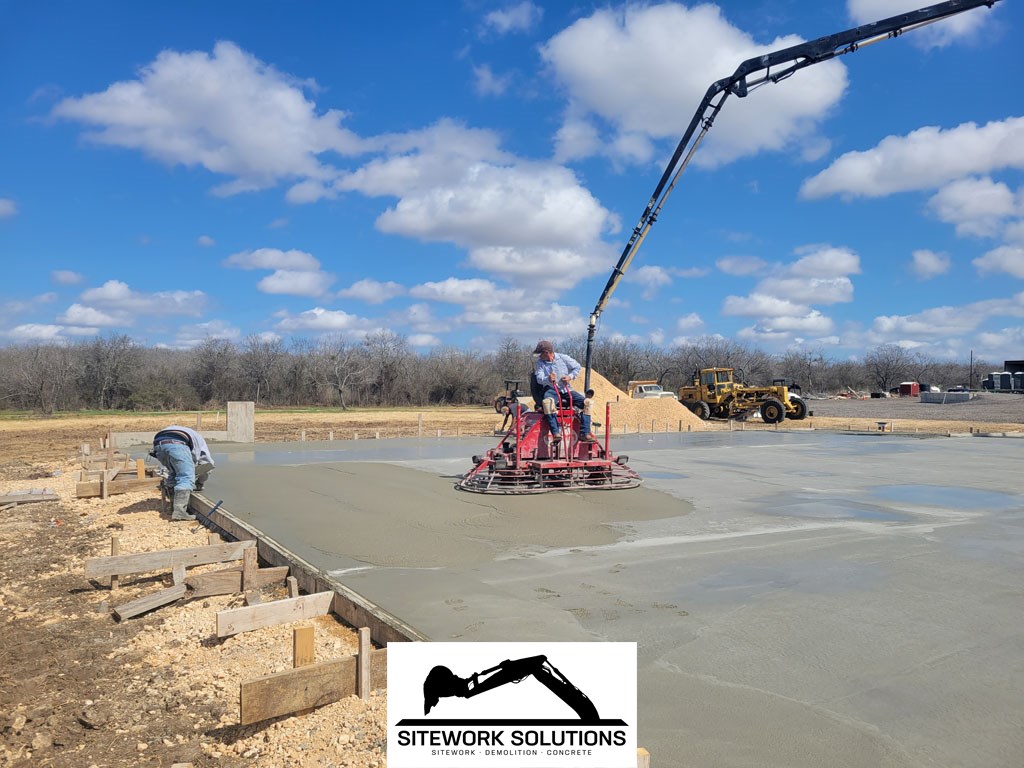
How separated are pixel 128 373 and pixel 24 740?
47.9 meters

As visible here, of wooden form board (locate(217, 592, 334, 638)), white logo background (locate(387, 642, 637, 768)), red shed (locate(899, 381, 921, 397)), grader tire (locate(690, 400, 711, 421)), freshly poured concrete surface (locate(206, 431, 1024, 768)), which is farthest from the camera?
red shed (locate(899, 381, 921, 397))

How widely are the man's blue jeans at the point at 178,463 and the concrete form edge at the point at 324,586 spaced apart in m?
0.54

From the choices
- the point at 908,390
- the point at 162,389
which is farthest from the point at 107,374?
the point at 908,390

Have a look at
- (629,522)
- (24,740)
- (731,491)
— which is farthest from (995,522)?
(24,740)

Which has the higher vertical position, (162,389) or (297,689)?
(162,389)

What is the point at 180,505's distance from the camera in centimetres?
932

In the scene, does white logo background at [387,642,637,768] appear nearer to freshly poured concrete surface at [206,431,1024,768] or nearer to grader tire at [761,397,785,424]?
freshly poured concrete surface at [206,431,1024,768]

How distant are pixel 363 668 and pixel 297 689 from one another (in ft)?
1.13

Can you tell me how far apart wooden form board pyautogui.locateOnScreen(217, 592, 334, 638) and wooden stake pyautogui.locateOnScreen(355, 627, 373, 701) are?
138 cm

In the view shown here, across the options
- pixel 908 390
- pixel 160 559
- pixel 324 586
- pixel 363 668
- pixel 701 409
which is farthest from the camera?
pixel 908 390

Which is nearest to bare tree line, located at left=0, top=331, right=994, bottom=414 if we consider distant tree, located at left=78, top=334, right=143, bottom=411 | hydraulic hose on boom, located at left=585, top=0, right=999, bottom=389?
distant tree, located at left=78, top=334, right=143, bottom=411

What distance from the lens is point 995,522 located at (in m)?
9.17

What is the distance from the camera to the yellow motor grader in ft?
102

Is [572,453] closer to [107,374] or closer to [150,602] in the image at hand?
[150,602]
